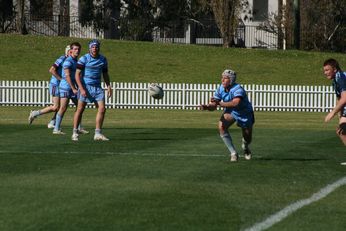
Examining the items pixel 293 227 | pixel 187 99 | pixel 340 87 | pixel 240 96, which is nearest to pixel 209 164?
pixel 240 96

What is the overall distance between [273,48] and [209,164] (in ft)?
165

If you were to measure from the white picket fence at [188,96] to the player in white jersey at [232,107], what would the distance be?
26.9 m

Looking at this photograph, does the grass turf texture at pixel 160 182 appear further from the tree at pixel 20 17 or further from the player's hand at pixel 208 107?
the tree at pixel 20 17

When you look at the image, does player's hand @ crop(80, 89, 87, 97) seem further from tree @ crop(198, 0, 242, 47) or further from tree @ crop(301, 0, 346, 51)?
tree @ crop(301, 0, 346, 51)

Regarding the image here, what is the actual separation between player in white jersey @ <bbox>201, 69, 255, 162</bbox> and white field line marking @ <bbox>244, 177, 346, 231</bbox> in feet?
8.17

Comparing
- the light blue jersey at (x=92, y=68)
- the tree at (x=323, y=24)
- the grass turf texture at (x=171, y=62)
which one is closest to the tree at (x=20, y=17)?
the grass turf texture at (x=171, y=62)

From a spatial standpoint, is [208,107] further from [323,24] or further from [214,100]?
[323,24]

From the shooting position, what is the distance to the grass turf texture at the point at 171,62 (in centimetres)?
5184

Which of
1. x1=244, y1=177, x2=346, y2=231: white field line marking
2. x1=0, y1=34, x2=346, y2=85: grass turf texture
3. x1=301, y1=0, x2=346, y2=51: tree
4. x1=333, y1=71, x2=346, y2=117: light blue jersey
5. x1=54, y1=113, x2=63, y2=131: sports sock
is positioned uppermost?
x1=301, y1=0, x2=346, y2=51: tree

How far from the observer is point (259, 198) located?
1152 centimetres

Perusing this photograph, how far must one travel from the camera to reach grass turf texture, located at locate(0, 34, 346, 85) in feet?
170

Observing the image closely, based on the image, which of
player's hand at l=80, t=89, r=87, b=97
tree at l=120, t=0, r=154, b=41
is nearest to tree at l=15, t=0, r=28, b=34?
tree at l=120, t=0, r=154, b=41

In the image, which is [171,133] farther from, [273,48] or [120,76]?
[273,48]

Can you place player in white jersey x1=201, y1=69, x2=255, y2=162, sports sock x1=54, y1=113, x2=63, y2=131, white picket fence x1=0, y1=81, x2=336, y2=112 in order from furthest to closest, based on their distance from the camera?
1. white picket fence x1=0, y1=81, x2=336, y2=112
2. sports sock x1=54, y1=113, x2=63, y2=131
3. player in white jersey x1=201, y1=69, x2=255, y2=162
